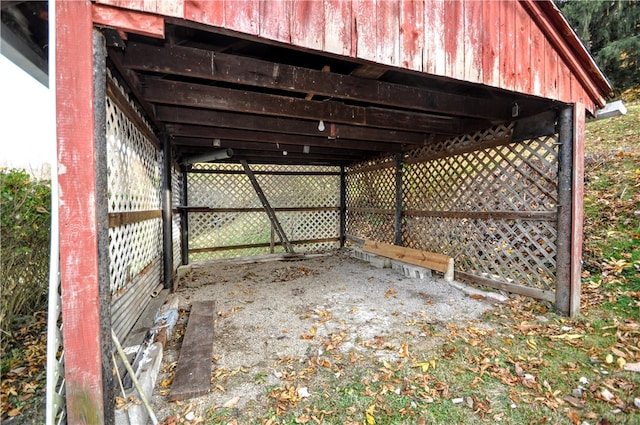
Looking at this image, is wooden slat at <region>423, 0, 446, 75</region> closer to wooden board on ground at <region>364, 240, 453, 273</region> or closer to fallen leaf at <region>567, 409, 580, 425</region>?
fallen leaf at <region>567, 409, 580, 425</region>

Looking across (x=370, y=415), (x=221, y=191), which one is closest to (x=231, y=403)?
(x=370, y=415)

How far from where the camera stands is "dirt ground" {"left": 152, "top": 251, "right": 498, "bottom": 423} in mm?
1897

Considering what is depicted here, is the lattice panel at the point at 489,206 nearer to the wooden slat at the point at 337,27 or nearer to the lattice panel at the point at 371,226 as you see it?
the lattice panel at the point at 371,226

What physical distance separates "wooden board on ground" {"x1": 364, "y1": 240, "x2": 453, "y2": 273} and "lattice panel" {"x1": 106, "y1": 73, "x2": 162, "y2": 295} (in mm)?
3700

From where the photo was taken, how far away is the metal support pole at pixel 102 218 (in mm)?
1405

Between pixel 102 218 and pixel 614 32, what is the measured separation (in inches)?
520

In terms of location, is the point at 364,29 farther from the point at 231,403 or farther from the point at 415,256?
the point at 415,256

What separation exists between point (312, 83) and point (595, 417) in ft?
9.64

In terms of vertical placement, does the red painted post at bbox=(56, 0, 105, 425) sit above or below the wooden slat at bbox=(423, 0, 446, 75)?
below

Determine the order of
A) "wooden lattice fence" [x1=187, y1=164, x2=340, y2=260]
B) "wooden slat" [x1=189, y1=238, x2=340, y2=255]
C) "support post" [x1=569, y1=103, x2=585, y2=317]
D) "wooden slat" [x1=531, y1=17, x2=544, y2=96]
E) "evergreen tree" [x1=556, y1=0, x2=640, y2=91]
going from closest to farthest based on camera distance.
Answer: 1. "wooden slat" [x1=531, y1=17, x2=544, y2=96]
2. "support post" [x1=569, y1=103, x2=585, y2=317]
3. "wooden slat" [x1=189, y1=238, x2=340, y2=255]
4. "wooden lattice fence" [x1=187, y1=164, x2=340, y2=260]
5. "evergreen tree" [x1=556, y1=0, x2=640, y2=91]

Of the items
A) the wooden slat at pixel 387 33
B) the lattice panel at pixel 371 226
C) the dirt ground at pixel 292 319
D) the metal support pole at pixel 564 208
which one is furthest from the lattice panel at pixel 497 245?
the wooden slat at pixel 387 33

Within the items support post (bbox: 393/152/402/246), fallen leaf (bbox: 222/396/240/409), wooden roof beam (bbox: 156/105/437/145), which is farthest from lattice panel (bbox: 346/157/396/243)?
fallen leaf (bbox: 222/396/240/409)

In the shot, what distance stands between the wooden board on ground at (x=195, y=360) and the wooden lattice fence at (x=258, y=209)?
138 inches

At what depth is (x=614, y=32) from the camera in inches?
331
